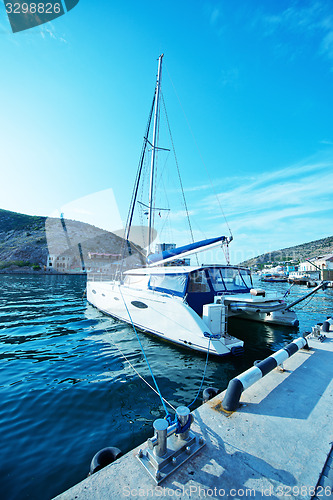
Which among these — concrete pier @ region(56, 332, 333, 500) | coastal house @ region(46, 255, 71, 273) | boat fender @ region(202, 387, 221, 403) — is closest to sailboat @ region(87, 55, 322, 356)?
boat fender @ region(202, 387, 221, 403)

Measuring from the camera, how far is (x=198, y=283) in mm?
7902

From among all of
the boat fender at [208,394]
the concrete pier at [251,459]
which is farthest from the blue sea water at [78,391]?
the concrete pier at [251,459]

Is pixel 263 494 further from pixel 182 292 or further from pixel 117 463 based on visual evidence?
pixel 182 292

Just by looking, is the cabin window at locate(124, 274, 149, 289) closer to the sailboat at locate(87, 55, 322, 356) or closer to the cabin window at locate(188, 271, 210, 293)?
the sailboat at locate(87, 55, 322, 356)

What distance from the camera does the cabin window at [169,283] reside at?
25.5 ft

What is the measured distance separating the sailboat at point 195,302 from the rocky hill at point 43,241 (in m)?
50.1

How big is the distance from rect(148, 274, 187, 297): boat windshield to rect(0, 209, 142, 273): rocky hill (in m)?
50.5

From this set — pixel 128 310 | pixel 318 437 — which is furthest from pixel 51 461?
pixel 128 310

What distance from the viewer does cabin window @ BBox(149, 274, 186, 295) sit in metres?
7.79

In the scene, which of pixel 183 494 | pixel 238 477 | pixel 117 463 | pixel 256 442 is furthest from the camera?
pixel 256 442

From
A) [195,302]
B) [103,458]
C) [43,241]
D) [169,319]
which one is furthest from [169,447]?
[43,241]

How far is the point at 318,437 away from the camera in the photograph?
2631 millimetres

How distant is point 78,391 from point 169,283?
4444 mm

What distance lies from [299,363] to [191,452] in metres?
3.51
